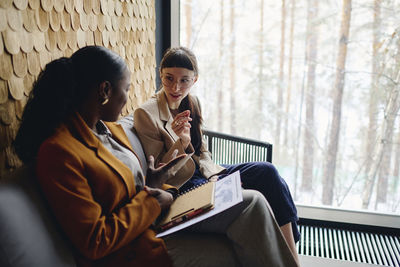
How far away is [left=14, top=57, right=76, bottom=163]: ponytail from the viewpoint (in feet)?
3.68

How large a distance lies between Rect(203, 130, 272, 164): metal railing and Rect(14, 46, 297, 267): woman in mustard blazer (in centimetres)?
76

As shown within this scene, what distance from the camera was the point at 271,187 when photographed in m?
1.83

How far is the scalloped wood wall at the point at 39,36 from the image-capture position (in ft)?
3.86

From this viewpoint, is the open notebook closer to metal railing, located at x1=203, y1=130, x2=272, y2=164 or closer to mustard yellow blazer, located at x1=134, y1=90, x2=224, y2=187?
mustard yellow blazer, located at x1=134, y1=90, x2=224, y2=187

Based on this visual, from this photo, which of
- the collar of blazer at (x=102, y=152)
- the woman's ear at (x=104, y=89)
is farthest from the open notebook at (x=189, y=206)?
the woman's ear at (x=104, y=89)

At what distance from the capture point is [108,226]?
1.14 meters

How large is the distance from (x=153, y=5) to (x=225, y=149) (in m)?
1.24

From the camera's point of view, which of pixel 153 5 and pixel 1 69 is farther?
pixel 153 5

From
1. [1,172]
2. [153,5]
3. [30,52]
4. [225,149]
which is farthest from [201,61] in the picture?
[1,172]

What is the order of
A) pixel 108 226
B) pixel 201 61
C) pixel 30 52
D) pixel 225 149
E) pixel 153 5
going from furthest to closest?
pixel 201 61
pixel 153 5
pixel 225 149
pixel 30 52
pixel 108 226

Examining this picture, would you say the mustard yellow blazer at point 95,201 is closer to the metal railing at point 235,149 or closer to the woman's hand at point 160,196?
the woman's hand at point 160,196

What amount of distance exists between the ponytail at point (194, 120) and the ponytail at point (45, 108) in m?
1.06

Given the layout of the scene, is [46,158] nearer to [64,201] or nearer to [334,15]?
[64,201]

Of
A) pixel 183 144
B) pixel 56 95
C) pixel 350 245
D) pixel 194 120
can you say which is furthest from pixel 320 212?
pixel 56 95
